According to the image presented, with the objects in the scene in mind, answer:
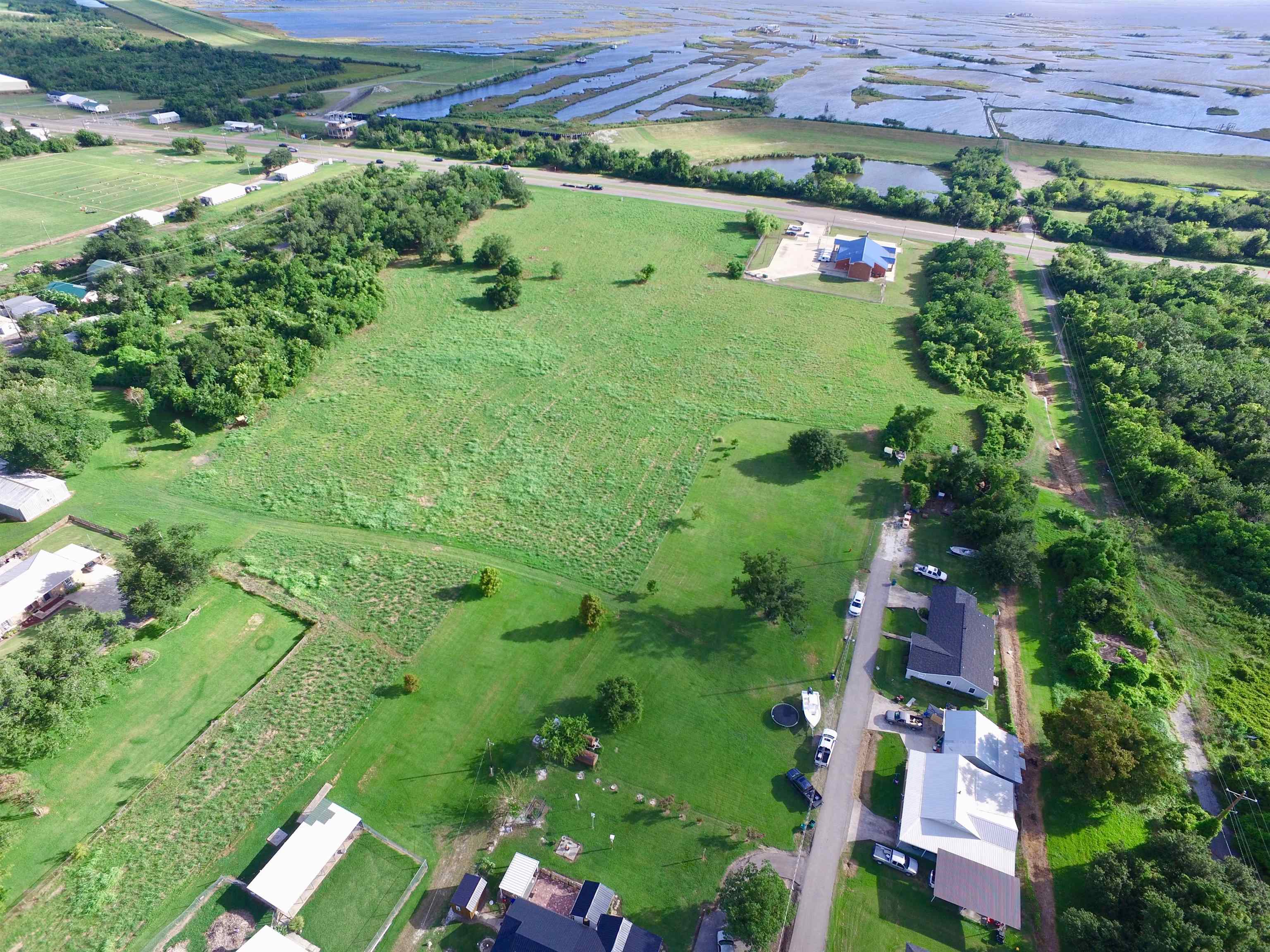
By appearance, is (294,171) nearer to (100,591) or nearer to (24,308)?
(24,308)

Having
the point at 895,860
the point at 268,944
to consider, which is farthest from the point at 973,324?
the point at 268,944

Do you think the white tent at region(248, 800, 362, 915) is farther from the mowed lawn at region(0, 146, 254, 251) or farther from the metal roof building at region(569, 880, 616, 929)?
the mowed lawn at region(0, 146, 254, 251)

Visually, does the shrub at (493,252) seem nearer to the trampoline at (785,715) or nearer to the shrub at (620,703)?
the shrub at (620,703)

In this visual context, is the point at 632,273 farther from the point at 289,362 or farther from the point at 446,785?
the point at 446,785

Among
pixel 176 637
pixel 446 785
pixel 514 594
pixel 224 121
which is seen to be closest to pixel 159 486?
pixel 176 637

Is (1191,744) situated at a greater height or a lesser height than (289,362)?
lesser

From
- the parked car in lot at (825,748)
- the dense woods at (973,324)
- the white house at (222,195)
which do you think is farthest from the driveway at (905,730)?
the white house at (222,195)

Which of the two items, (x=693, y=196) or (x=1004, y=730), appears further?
(x=693, y=196)

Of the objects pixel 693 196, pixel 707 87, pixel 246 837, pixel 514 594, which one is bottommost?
pixel 246 837
